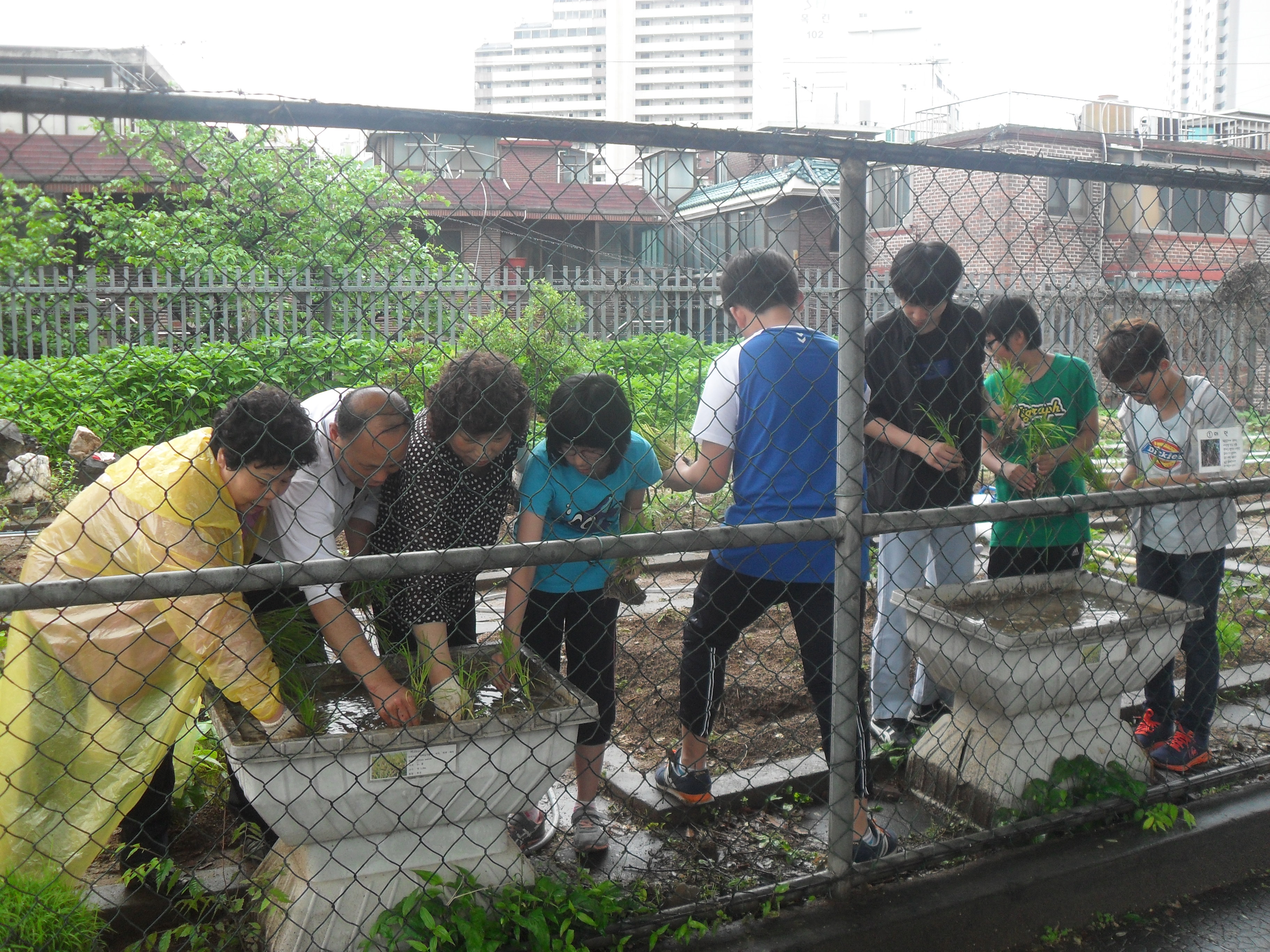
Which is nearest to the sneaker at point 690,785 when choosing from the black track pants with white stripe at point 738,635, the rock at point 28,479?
the black track pants with white stripe at point 738,635

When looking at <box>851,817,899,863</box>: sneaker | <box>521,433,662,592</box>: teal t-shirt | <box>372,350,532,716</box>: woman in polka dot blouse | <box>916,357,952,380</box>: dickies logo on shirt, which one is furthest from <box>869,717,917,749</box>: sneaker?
<box>372,350,532,716</box>: woman in polka dot blouse

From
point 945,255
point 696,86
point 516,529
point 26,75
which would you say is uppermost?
point 696,86

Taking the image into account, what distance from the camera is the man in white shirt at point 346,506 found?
230cm

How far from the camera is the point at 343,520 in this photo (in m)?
2.67

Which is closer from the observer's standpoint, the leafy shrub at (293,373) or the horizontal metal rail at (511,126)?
the horizontal metal rail at (511,126)

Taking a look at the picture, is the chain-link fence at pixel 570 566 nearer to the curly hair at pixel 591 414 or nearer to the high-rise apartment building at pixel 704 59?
the curly hair at pixel 591 414

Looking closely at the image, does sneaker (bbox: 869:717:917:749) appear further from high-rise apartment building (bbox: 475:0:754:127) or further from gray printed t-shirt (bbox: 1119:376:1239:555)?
high-rise apartment building (bbox: 475:0:754:127)

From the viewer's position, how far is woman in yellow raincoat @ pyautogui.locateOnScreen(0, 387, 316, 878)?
88.4 inches

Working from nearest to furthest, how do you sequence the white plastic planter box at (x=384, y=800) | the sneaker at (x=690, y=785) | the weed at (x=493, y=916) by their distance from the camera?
the white plastic planter box at (x=384, y=800) → the weed at (x=493, y=916) → the sneaker at (x=690, y=785)

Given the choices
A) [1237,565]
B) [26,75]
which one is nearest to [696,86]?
[26,75]

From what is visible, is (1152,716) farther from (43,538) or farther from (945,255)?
(43,538)

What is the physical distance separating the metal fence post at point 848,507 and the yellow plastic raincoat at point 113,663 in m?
1.38

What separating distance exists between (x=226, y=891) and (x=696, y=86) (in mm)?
140984

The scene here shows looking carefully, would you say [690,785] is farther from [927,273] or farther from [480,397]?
[927,273]
